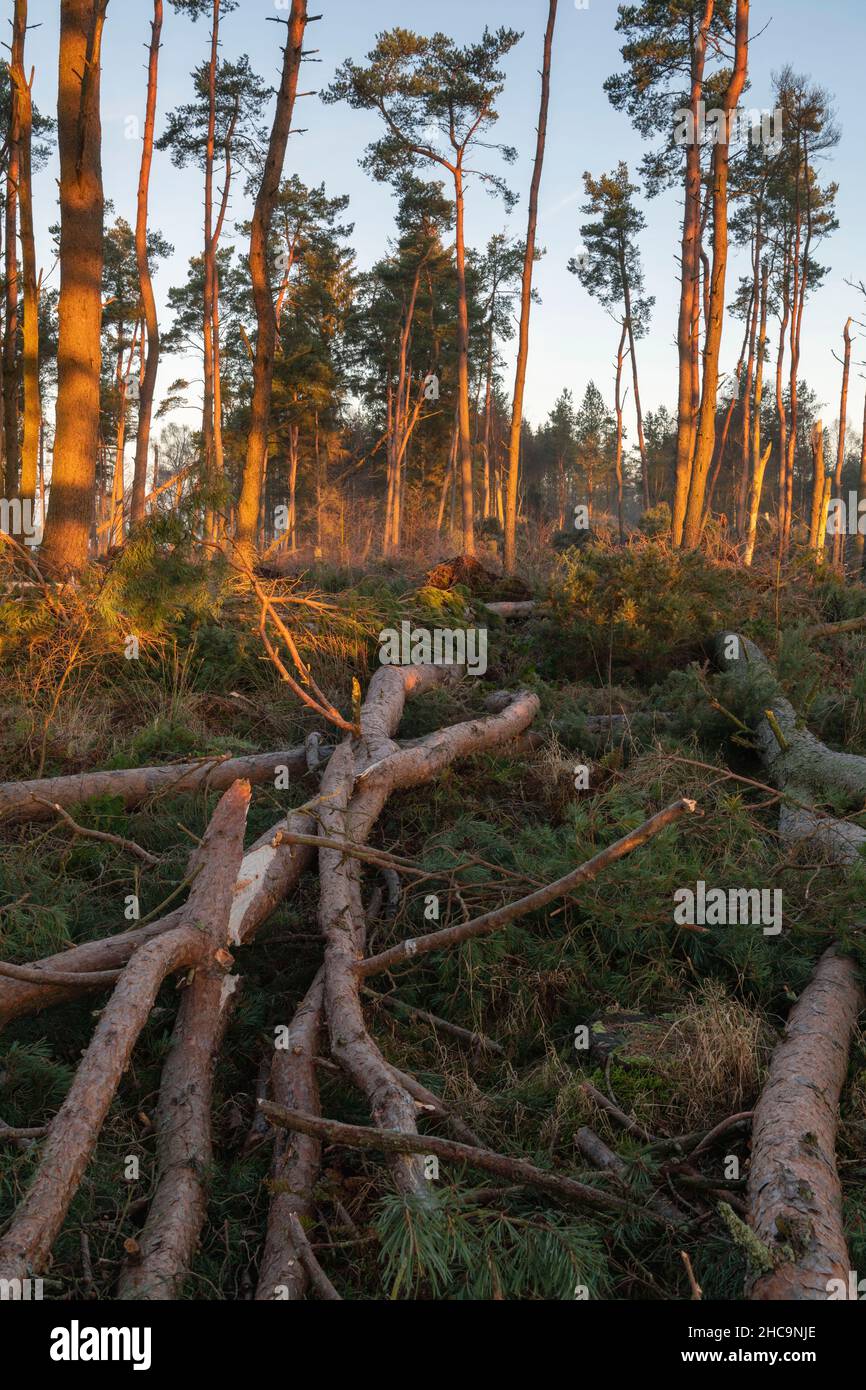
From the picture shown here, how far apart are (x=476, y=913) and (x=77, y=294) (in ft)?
23.0

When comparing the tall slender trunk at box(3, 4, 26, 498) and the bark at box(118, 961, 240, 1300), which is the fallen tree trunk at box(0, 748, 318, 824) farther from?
the tall slender trunk at box(3, 4, 26, 498)

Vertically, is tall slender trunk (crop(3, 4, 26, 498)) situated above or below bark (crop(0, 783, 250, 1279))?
above

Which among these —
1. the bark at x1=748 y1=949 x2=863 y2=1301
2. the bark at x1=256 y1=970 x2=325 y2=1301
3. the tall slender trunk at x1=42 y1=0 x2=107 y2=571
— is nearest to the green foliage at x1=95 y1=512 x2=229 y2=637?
the tall slender trunk at x1=42 y1=0 x2=107 y2=571

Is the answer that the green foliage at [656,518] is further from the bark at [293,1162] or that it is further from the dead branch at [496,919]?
the bark at [293,1162]

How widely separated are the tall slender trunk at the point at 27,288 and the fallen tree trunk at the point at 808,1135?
1144 centimetres

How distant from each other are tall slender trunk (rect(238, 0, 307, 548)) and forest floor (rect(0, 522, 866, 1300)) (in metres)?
4.68

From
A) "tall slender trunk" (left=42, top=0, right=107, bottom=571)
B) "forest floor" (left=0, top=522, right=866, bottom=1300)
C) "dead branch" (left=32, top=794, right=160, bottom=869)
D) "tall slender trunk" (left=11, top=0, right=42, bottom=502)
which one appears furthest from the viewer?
"tall slender trunk" (left=11, top=0, right=42, bottom=502)

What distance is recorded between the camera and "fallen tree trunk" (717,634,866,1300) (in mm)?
2414

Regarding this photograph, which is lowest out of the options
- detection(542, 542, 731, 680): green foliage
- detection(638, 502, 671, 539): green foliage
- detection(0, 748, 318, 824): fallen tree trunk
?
detection(0, 748, 318, 824): fallen tree trunk

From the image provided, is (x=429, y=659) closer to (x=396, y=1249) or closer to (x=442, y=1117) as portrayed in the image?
(x=442, y=1117)

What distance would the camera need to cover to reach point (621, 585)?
7938 millimetres

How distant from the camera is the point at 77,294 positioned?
337 inches

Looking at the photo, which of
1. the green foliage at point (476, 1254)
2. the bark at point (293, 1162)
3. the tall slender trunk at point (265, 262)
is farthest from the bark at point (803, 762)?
the tall slender trunk at point (265, 262)

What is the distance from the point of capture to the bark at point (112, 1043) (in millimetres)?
2385
